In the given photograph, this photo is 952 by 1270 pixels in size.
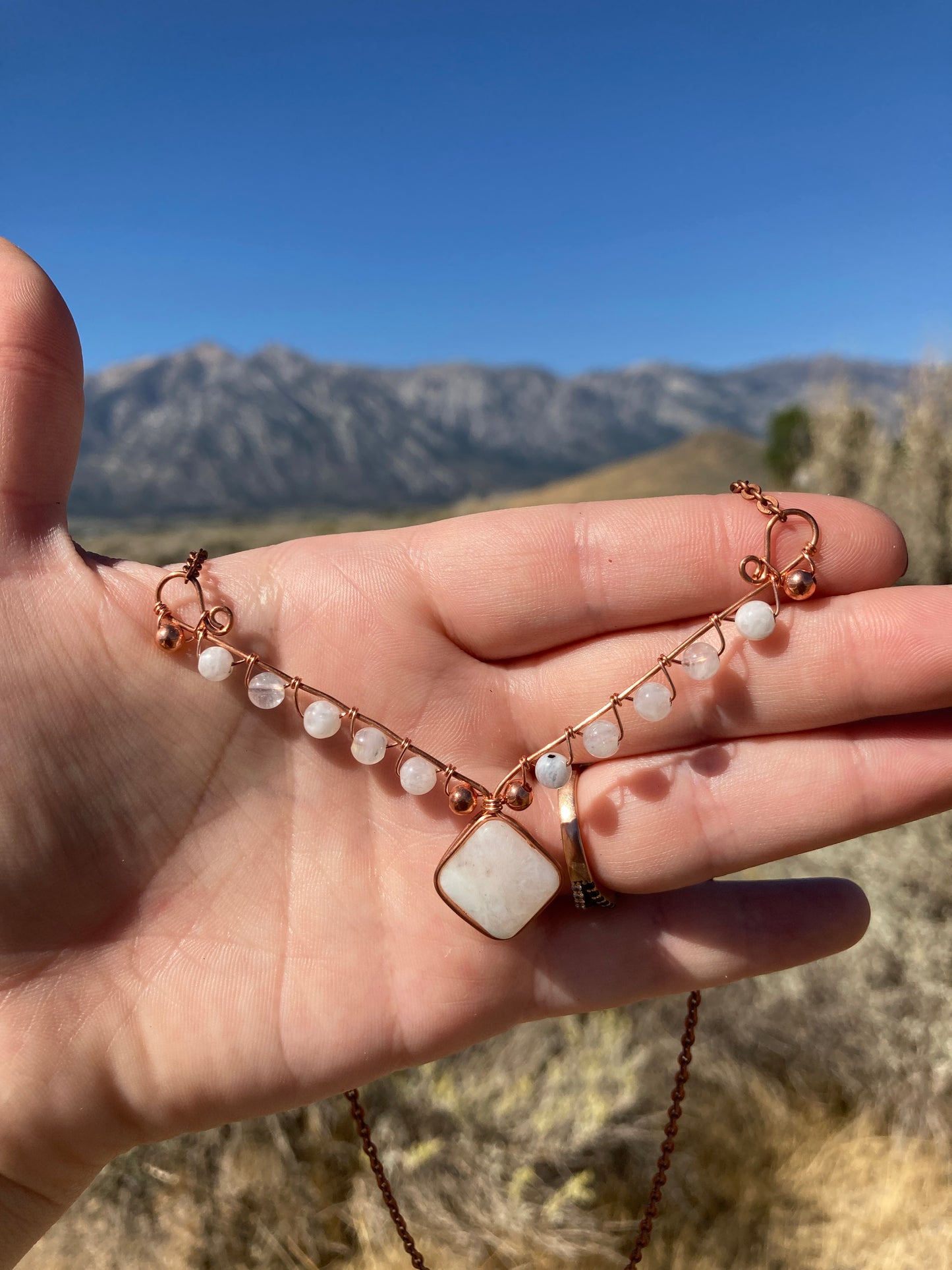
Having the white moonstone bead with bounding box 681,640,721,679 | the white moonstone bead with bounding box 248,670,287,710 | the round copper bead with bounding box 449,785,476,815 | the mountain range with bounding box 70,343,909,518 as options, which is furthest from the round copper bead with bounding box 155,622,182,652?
the mountain range with bounding box 70,343,909,518

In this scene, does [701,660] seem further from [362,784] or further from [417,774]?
[362,784]

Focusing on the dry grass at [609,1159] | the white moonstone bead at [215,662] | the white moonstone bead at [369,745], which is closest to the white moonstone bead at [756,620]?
the white moonstone bead at [369,745]

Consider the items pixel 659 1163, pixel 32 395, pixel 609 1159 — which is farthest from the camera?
pixel 609 1159

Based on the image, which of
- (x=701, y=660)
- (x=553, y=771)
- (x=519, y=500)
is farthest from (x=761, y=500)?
(x=519, y=500)

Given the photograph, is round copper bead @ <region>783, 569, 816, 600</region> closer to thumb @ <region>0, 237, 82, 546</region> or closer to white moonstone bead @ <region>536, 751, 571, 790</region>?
white moonstone bead @ <region>536, 751, 571, 790</region>

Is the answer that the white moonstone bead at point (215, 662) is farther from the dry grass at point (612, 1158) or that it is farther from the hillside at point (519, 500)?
the hillside at point (519, 500)
